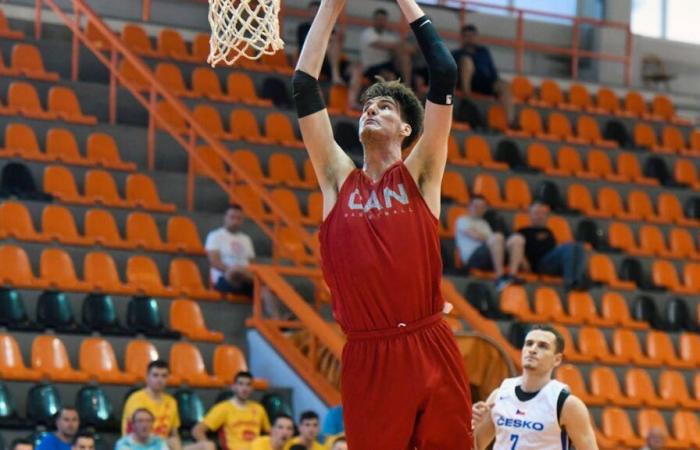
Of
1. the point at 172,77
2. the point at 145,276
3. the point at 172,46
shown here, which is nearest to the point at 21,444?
the point at 145,276

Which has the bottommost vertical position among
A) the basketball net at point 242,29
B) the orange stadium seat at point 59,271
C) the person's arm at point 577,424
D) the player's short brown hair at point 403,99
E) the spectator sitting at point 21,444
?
the person's arm at point 577,424

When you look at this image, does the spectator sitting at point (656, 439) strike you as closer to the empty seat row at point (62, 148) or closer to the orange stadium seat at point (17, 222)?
the orange stadium seat at point (17, 222)

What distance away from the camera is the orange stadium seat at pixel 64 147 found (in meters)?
15.8

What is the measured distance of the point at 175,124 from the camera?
17234 millimetres

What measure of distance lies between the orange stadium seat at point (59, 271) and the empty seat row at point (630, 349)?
4870 mm

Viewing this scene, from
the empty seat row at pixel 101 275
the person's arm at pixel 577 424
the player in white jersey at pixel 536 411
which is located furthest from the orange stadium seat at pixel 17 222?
the person's arm at pixel 577 424

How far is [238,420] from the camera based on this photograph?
12.2 metres

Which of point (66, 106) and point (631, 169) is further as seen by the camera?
point (631, 169)

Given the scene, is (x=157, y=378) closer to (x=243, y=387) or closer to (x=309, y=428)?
(x=243, y=387)

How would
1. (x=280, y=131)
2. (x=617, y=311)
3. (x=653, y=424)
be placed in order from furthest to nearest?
(x=280, y=131)
(x=617, y=311)
(x=653, y=424)

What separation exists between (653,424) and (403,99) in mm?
9741

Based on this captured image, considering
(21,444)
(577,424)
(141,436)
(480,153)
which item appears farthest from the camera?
(480,153)

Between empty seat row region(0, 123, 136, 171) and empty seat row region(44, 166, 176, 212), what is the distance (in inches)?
9.4

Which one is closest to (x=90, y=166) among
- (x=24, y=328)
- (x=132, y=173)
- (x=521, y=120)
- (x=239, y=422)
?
(x=132, y=173)
